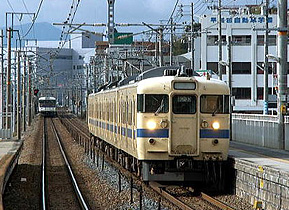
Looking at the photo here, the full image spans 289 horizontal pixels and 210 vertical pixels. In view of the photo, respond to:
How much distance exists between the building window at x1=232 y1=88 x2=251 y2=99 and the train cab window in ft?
134

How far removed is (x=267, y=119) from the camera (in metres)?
24.0

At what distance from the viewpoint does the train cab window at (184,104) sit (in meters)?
14.6

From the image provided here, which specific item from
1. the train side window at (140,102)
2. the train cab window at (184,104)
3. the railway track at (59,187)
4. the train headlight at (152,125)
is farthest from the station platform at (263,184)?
the railway track at (59,187)

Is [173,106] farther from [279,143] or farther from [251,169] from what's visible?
[279,143]

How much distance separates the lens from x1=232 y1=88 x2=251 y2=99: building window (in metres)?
55.2

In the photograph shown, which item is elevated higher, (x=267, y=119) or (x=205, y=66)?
(x=205, y=66)

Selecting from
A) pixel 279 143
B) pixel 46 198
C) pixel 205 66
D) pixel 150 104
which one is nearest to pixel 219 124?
pixel 150 104

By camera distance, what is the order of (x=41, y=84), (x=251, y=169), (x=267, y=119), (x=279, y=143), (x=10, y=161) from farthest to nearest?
1. (x=41, y=84)
2. (x=267, y=119)
3. (x=279, y=143)
4. (x=10, y=161)
5. (x=251, y=169)

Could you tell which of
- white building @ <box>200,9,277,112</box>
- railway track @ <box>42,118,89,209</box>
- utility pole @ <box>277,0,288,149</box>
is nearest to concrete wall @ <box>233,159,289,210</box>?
railway track @ <box>42,118,89,209</box>

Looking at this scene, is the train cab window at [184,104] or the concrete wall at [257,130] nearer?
the train cab window at [184,104]

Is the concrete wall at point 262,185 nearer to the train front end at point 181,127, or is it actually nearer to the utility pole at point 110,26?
the train front end at point 181,127

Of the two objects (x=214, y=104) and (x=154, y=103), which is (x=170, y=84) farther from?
(x=214, y=104)

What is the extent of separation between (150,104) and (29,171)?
851 cm

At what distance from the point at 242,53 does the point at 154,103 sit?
136 ft
